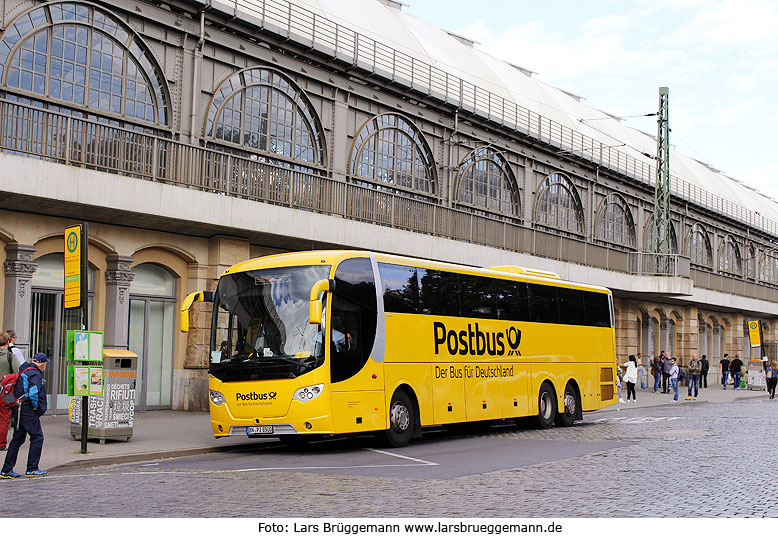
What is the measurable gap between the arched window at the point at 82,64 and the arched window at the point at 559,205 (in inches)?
807

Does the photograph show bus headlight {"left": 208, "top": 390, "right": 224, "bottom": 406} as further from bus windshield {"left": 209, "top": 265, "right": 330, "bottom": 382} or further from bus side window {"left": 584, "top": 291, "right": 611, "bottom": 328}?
bus side window {"left": 584, "top": 291, "right": 611, "bottom": 328}

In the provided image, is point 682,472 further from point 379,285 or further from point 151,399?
point 151,399

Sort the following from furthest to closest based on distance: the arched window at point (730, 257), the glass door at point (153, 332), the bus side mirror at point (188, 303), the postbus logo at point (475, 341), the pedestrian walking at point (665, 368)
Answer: the arched window at point (730, 257) < the pedestrian walking at point (665, 368) < the glass door at point (153, 332) < the postbus logo at point (475, 341) < the bus side mirror at point (188, 303)

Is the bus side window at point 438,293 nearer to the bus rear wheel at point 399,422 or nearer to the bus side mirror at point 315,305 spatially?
the bus rear wheel at point 399,422

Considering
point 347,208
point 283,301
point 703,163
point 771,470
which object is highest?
point 703,163

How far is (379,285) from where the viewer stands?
1656 cm

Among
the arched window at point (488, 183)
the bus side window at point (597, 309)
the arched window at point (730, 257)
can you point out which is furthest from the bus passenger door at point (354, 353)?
the arched window at point (730, 257)

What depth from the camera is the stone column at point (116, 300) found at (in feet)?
71.9

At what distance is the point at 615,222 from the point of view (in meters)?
46.5

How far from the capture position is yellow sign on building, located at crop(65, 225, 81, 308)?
48.9 feet

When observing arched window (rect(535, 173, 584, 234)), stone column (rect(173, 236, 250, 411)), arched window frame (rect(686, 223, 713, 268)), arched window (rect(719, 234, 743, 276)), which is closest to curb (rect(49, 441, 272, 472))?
stone column (rect(173, 236, 250, 411))

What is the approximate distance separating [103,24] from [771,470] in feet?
55.4

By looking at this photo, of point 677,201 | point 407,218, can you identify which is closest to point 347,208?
point 407,218

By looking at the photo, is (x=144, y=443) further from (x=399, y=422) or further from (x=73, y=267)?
(x=399, y=422)
